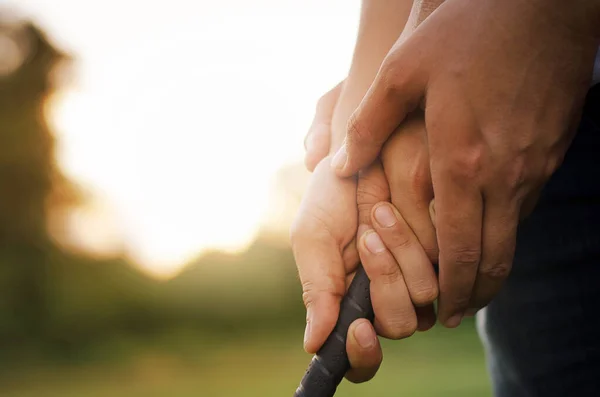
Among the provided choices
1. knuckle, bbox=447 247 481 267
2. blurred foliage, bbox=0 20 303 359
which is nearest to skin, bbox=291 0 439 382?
knuckle, bbox=447 247 481 267

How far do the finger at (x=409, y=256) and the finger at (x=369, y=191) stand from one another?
0.29 ft

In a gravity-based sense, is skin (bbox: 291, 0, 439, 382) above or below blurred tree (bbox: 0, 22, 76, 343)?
below

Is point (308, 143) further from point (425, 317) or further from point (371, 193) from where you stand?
point (425, 317)

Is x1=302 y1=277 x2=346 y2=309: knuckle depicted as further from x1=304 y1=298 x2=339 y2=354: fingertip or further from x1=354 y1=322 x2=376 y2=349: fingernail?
x1=354 y1=322 x2=376 y2=349: fingernail

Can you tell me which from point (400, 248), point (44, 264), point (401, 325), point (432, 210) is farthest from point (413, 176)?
point (44, 264)

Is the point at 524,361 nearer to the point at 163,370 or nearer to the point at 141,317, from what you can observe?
the point at 163,370

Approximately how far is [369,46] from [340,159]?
1.48 ft

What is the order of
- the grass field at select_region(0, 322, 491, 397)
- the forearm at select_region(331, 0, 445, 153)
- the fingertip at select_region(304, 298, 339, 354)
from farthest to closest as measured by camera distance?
the grass field at select_region(0, 322, 491, 397)
the forearm at select_region(331, 0, 445, 153)
the fingertip at select_region(304, 298, 339, 354)

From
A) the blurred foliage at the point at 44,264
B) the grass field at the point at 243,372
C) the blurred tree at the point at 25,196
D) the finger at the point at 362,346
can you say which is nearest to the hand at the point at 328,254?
the finger at the point at 362,346

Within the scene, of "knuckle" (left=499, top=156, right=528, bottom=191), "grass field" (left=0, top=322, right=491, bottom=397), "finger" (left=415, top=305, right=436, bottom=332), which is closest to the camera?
"knuckle" (left=499, top=156, right=528, bottom=191)

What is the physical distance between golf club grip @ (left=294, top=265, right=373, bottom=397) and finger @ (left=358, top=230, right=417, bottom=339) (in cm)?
4

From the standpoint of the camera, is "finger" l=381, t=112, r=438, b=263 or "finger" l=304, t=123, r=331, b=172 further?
"finger" l=304, t=123, r=331, b=172

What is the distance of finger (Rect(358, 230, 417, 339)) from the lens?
5.88 ft

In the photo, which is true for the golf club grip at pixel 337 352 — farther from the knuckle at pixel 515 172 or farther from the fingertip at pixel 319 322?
the knuckle at pixel 515 172
